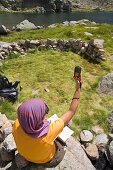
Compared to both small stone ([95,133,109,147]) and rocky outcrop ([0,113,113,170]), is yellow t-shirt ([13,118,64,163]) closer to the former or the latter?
rocky outcrop ([0,113,113,170])

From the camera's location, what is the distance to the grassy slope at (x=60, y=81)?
504 inches

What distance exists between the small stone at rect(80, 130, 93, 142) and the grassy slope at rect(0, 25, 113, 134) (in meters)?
0.45

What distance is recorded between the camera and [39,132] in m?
6.79

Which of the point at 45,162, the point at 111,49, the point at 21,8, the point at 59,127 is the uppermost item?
the point at 59,127

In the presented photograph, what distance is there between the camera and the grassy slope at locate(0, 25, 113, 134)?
12789 millimetres

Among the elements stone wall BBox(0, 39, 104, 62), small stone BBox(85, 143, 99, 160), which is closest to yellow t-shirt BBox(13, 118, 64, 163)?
small stone BBox(85, 143, 99, 160)

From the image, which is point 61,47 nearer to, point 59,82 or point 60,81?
point 60,81

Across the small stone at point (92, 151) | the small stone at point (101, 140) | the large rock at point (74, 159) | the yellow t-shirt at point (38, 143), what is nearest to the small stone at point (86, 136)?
the small stone at point (101, 140)

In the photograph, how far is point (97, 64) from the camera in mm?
18000

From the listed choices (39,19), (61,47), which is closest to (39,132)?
(61,47)

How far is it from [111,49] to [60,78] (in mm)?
5941

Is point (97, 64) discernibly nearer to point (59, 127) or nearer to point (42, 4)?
point (59, 127)

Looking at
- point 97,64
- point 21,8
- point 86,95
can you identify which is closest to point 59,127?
point 86,95

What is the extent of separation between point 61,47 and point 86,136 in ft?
34.0
